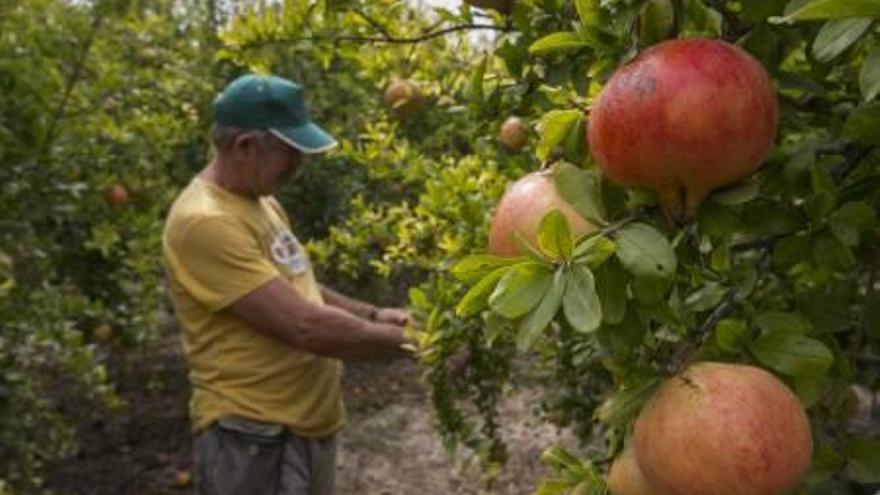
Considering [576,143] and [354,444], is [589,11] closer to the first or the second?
[576,143]

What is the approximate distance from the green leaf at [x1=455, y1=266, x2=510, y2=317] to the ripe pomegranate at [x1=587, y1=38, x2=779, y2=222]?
136mm

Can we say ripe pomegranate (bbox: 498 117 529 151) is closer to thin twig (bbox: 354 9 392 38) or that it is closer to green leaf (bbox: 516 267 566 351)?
thin twig (bbox: 354 9 392 38)

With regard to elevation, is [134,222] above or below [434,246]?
below

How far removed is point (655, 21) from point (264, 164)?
2390 millimetres

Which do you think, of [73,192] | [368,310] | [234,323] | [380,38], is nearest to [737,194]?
[380,38]

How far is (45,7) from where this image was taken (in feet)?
13.9

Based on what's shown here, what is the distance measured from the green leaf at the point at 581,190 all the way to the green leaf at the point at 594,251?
9cm

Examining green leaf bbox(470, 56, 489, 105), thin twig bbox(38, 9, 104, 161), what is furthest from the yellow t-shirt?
green leaf bbox(470, 56, 489, 105)

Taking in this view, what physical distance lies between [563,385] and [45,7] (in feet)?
8.71

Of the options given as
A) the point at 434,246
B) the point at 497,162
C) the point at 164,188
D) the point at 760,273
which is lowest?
the point at 164,188

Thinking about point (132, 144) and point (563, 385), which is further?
point (132, 144)

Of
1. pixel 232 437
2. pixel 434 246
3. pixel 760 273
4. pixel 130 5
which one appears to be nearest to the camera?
pixel 760 273

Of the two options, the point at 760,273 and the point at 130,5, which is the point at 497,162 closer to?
the point at 760,273

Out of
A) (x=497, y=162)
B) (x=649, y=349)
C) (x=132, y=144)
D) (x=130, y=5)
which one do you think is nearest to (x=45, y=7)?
(x=130, y=5)
